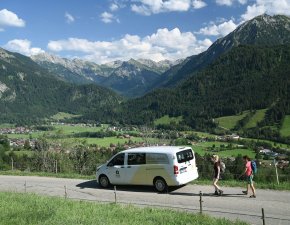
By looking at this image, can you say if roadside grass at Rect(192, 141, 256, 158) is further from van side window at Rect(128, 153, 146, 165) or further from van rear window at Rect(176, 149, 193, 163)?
van rear window at Rect(176, 149, 193, 163)

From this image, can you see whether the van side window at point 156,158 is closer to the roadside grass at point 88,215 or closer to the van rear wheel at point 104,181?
the van rear wheel at point 104,181

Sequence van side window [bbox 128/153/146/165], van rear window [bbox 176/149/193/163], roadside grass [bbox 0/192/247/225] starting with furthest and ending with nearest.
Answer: van side window [bbox 128/153/146/165] → van rear window [bbox 176/149/193/163] → roadside grass [bbox 0/192/247/225]

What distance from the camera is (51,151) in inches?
2894

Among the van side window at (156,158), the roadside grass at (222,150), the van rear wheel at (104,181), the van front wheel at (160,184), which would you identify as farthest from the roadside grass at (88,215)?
the roadside grass at (222,150)

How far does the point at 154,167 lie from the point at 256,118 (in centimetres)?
17351

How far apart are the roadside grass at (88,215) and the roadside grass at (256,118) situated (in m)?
169

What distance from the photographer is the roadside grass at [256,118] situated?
7171 inches

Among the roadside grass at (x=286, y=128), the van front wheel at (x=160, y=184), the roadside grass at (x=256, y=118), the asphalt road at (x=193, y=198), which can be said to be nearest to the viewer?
the asphalt road at (x=193, y=198)

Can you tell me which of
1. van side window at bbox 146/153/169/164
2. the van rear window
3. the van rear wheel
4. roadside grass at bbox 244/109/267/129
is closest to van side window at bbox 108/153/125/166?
the van rear wheel

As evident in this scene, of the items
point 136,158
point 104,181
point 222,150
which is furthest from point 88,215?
point 222,150

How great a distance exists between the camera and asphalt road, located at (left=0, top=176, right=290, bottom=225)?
1628cm

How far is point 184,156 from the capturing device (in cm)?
2217

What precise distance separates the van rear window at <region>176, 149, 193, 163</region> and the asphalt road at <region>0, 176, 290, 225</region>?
169 cm

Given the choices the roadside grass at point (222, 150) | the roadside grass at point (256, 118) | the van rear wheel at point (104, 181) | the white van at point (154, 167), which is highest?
the roadside grass at point (256, 118)
